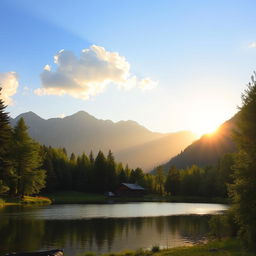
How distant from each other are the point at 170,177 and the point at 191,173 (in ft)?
32.1

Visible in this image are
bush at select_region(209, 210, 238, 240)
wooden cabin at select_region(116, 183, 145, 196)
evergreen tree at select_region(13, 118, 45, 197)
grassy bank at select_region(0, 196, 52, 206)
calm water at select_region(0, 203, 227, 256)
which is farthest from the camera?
wooden cabin at select_region(116, 183, 145, 196)

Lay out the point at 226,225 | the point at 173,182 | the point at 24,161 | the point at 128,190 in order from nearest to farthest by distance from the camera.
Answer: the point at 226,225 < the point at 24,161 < the point at 128,190 < the point at 173,182

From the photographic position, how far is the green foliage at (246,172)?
21.2 m

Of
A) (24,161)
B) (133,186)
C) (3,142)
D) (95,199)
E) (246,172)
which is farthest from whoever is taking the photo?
(133,186)

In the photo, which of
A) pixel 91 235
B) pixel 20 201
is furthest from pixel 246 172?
pixel 20 201

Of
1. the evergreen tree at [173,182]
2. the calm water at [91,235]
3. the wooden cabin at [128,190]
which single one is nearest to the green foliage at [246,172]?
the calm water at [91,235]

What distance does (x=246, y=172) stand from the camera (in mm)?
22078

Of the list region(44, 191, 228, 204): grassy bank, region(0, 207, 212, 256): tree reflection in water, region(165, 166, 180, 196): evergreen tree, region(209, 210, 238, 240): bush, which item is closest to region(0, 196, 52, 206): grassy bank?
region(44, 191, 228, 204): grassy bank

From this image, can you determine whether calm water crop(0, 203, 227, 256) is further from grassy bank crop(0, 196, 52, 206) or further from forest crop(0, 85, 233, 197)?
forest crop(0, 85, 233, 197)

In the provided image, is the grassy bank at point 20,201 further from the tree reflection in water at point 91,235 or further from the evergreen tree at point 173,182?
the evergreen tree at point 173,182

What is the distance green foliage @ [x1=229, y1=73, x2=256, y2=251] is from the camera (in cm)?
2122

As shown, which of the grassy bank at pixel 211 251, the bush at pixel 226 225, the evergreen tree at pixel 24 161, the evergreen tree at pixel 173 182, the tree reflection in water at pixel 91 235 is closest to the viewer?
the grassy bank at pixel 211 251

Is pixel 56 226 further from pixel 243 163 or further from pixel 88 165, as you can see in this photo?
pixel 88 165

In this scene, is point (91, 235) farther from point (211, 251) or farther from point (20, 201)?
point (20, 201)
